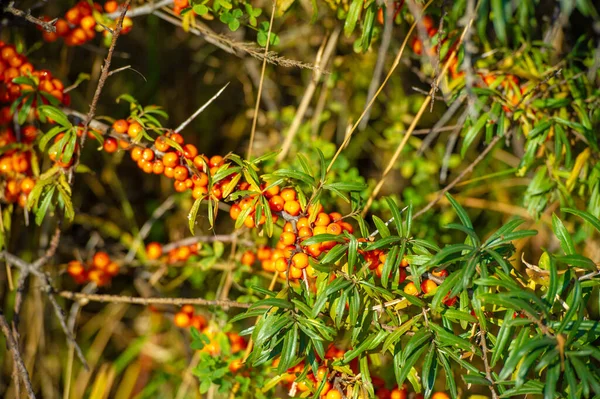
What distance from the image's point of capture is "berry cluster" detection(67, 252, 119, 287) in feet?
6.89

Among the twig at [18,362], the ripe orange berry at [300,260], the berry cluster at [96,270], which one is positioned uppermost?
the ripe orange berry at [300,260]

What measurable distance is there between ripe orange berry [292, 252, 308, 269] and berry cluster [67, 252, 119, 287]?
3.91 ft

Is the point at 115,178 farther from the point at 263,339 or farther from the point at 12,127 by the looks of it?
the point at 263,339

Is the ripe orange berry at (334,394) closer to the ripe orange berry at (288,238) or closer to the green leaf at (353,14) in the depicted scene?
the ripe orange berry at (288,238)

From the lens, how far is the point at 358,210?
136 cm

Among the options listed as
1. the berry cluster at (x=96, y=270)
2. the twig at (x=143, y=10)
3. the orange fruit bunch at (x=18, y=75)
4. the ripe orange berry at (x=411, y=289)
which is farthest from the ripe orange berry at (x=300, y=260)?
the berry cluster at (x=96, y=270)

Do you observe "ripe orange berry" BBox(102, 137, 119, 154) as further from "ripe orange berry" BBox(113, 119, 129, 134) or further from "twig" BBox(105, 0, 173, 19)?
"twig" BBox(105, 0, 173, 19)

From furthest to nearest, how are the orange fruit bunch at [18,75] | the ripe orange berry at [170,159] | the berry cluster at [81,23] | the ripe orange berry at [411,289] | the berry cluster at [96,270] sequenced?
the berry cluster at [96,270], the berry cluster at [81,23], the orange fruit bunch at [18,75], the ripe orange berry at [170,159], the ripe orange berry at [411,289]

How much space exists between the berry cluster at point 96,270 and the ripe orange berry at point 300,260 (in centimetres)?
119

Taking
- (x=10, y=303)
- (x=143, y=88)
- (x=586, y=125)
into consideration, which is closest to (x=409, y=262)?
(x=586, y=125)

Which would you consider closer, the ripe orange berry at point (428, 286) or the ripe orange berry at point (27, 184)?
the ripe orange berry at point (428, 286)

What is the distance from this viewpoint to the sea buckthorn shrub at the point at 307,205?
1193 millimetres

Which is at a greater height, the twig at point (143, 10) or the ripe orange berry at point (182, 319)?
the twig at point (143, 10)

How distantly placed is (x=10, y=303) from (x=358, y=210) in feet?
6.10
